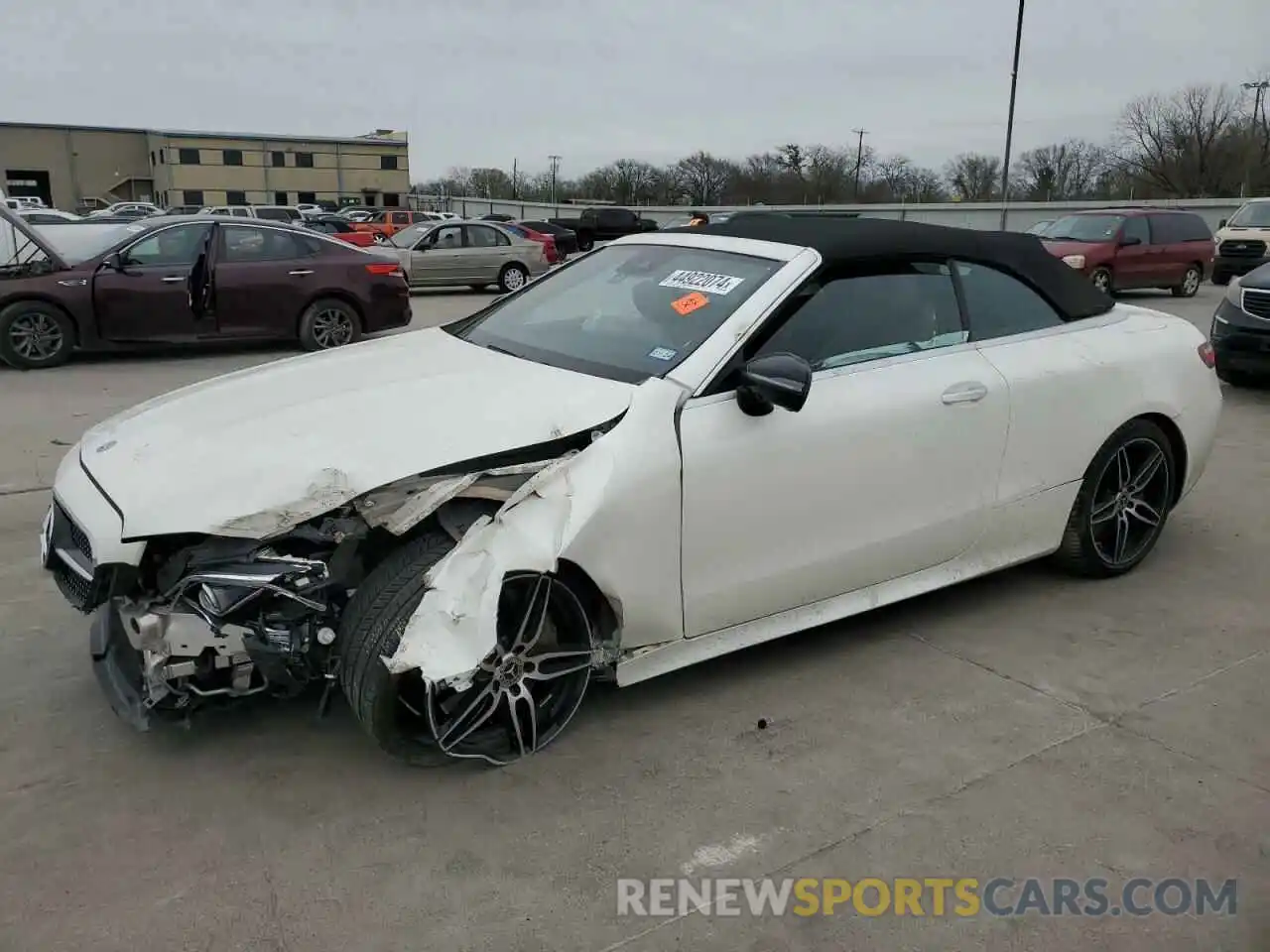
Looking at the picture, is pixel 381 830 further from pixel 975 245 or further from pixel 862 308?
pixel 975 245

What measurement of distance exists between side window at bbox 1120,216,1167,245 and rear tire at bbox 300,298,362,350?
13236 mm

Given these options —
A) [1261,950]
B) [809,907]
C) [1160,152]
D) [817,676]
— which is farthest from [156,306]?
[1160,152]

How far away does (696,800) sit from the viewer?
2945mm

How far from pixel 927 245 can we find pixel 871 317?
0.48 metres

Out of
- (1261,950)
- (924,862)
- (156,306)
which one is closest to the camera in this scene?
(1261,950)

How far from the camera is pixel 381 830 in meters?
2.81

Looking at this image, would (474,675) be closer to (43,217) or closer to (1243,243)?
(43,217)

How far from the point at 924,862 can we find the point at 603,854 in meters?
0.84

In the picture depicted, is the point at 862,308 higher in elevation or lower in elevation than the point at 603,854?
higher

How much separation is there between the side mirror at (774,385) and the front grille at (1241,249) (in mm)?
19564

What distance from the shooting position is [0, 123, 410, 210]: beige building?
74875 mm

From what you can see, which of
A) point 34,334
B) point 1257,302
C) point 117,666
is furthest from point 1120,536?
point 34,334

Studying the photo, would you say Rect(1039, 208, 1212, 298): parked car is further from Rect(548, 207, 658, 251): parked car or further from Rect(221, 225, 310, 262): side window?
Rect(548, 207, 658, 251): parked car

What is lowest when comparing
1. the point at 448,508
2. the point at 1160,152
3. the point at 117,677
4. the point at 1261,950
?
the point at 1261,950
